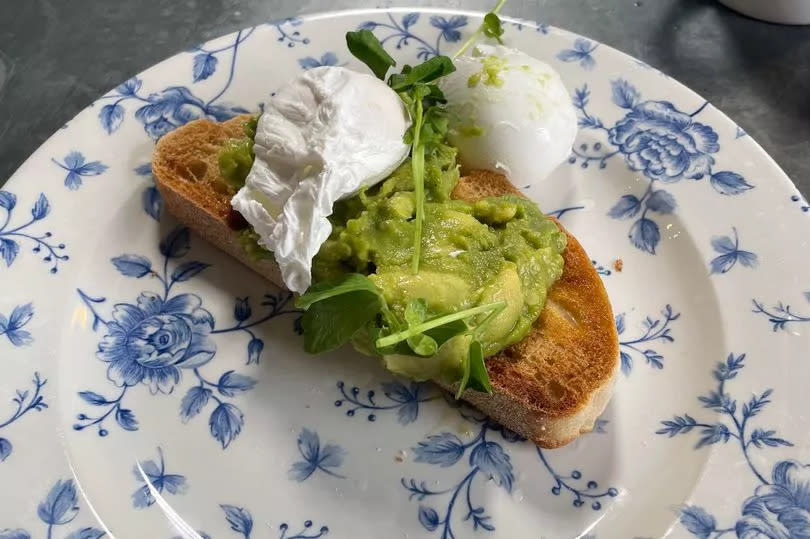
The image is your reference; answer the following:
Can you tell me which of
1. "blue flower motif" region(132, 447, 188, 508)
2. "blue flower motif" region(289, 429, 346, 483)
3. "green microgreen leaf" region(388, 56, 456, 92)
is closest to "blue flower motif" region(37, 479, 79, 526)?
"blue flower motif" region(132, 447, 188, 508)

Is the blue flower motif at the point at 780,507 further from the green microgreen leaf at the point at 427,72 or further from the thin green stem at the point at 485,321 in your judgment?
the green microgreen leaf at the point at 427,72

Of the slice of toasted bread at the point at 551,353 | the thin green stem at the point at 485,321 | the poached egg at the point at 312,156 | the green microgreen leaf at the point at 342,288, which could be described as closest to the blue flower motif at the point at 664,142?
the slice of toasted bread at the point at 551,353

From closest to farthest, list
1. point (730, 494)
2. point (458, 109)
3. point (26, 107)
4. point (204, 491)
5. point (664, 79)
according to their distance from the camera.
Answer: point (730, 494) < point (204, 491) < point (458, 109) < point (664, 79) < point (26, 107)

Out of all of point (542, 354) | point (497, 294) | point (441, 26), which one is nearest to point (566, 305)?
point (542, 354)

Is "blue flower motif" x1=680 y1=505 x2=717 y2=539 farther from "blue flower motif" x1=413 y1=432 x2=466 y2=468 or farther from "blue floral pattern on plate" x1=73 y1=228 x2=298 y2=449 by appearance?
"blue floral pattern on plate" x1=73 y1=228 x2=298 y2=449

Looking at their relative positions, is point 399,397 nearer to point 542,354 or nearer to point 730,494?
point 542,354

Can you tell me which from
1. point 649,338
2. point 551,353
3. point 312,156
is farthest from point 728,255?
point 312,156

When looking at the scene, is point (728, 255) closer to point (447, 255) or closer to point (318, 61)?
point (447, 255)
